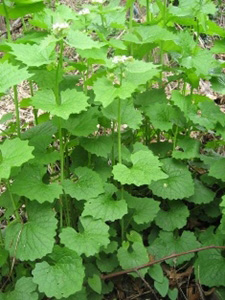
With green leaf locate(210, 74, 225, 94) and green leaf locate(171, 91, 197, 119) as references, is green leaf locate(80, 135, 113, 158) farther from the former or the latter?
green leaf locate(210, 74, 225, 94)

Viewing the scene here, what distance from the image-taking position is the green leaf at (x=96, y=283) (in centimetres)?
204

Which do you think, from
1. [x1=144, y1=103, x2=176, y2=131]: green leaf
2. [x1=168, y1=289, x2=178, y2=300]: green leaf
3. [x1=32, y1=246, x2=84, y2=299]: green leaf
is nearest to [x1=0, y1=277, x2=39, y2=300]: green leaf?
[x1=32, y1=246, x2=84, y2=299]: green leaf

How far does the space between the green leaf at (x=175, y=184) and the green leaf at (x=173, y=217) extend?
0.15 m

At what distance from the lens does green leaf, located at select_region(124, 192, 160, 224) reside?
2.19m

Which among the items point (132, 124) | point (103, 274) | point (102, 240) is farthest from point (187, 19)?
point (103, 274)

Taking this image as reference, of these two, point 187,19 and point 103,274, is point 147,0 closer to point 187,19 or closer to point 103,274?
point 187,19

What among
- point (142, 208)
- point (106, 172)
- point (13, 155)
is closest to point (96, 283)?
point (142, 208)

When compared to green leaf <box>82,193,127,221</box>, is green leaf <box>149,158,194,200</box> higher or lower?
lower

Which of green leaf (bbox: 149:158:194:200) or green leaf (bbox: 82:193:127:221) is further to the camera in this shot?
green leaf (bbox: 149:158:194:200)

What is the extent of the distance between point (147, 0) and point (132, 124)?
76cm

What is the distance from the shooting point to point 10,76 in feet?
5.70

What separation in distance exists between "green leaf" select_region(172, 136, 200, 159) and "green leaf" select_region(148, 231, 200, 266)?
0.43 m

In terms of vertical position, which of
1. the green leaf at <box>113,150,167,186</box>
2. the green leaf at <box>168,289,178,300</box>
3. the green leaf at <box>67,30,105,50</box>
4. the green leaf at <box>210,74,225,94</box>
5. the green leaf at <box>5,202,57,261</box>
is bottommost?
the green leaf at <box>168,289,178,300</box>

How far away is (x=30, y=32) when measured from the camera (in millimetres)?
2234
